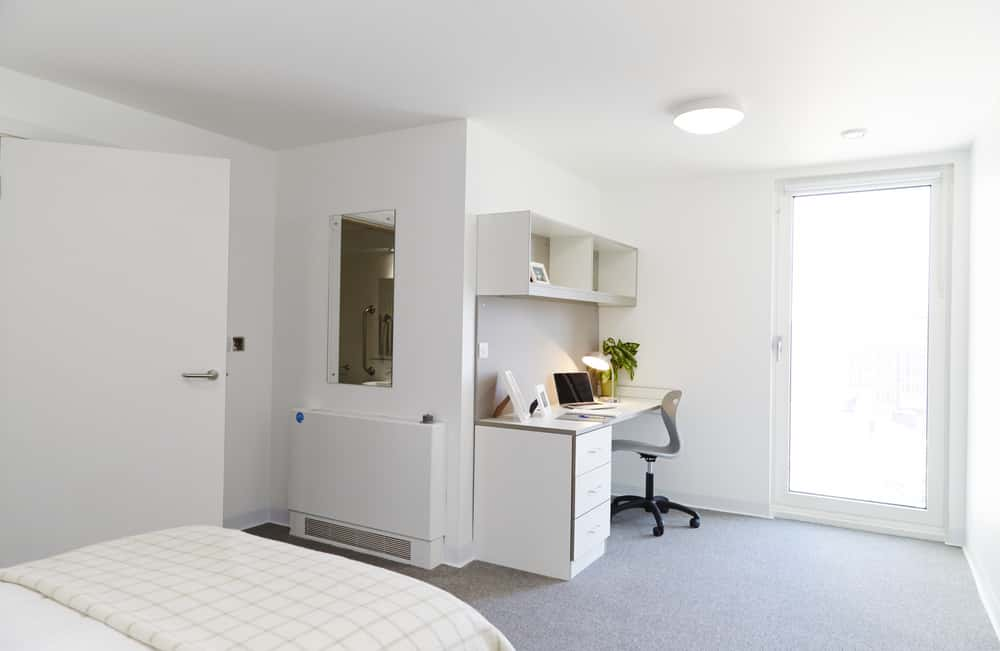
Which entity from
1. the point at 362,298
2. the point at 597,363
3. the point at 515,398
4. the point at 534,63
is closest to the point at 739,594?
the point at 515,398

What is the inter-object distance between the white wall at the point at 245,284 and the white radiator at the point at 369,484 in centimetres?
33

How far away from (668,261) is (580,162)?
1087 mm

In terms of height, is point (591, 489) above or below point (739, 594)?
above

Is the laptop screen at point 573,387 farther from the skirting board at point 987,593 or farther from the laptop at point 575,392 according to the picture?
the skirting board at point 987,593

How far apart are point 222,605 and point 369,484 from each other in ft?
7.04

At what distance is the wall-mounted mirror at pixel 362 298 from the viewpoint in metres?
3.72

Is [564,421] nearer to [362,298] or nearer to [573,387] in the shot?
[573,387]

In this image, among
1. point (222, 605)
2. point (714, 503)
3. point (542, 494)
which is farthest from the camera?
point (714, 503)

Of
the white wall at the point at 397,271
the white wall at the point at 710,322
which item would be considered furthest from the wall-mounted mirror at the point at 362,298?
the white wall at the point at 710,322

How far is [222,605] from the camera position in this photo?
1469mm

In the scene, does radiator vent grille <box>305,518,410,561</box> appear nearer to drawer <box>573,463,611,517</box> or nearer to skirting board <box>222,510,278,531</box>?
skirting board <box>222,510,278,531</box>

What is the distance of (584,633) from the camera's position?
2697 millimetres

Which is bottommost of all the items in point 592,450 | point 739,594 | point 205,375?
point 739,594

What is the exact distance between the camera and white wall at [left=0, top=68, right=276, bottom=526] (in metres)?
3.55
